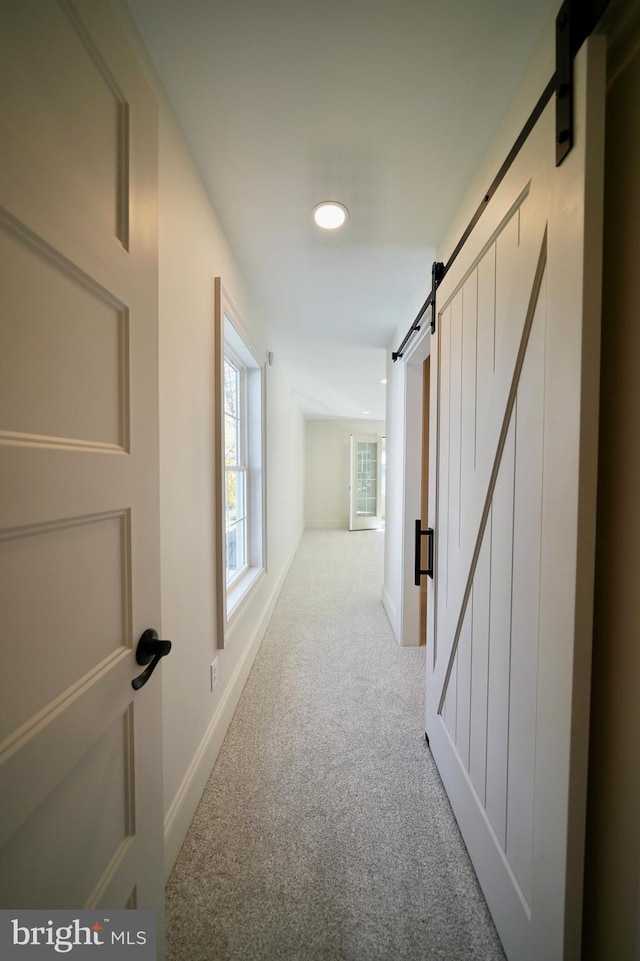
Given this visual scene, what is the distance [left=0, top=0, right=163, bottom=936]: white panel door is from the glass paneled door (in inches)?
263

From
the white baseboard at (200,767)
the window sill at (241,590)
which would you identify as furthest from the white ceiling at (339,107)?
the white baseboard at (200,767)

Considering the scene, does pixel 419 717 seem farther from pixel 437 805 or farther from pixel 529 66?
pixel 529 66

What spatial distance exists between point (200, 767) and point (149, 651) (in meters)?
0.99

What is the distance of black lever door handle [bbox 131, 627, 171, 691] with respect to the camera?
0.71 meters

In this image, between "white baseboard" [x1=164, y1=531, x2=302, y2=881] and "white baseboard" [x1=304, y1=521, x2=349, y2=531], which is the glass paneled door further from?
"white baseboard" [x1=164, y1=531, x2=302, y2=881]

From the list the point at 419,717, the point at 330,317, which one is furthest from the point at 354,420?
the point at 419,717

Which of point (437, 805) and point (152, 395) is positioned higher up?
point (152, 395)

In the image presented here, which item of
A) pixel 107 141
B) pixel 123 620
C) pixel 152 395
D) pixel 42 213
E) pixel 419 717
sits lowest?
pixel 419 717

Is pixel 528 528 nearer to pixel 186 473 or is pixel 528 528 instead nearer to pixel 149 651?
pixel 149 651

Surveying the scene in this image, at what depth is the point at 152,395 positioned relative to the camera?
800 mm

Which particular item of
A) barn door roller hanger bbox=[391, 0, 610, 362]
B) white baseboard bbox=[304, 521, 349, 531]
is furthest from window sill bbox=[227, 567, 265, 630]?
white baseboard bbox=[304, 521, 349, 531]

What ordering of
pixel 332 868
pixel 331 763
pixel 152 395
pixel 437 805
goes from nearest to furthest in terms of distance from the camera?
pixel 152 395 < pixel 332 868 < pixel 437 805 < pixel 331 763

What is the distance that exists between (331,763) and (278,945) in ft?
2.02

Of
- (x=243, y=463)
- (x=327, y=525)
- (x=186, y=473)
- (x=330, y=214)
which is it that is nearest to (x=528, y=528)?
(x=186, y=473)
